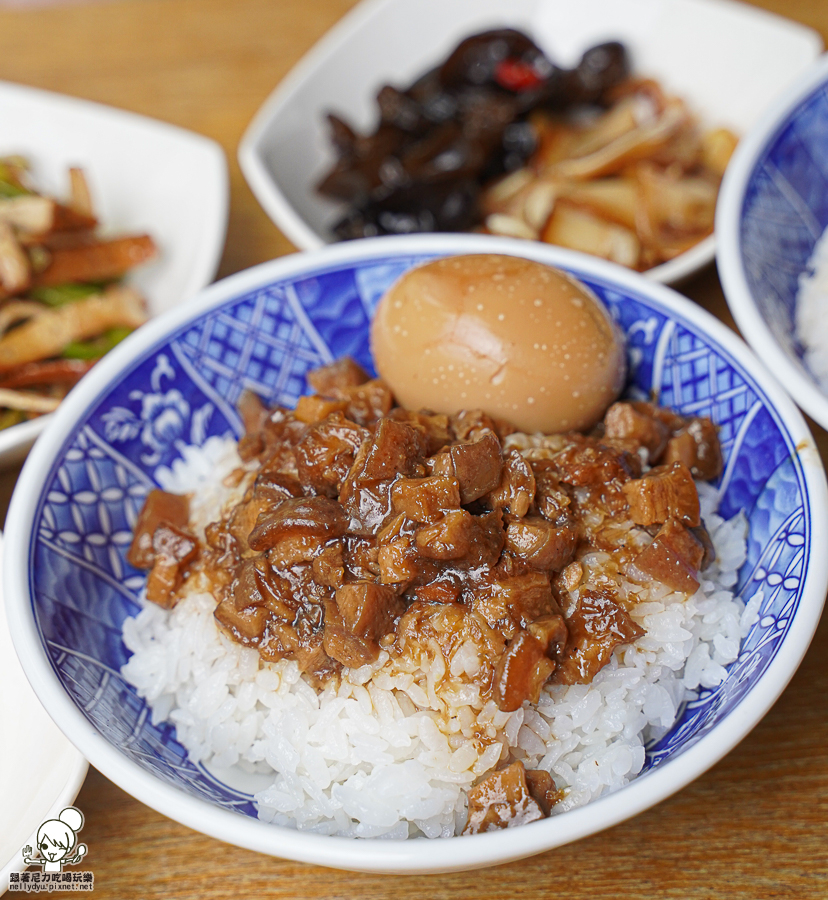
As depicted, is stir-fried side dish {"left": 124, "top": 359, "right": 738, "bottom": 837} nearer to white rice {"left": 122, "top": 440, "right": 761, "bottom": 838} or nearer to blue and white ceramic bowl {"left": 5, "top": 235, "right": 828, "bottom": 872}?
white rice {"left": 122, "top": 440, "right": 761, "bottom": 838}

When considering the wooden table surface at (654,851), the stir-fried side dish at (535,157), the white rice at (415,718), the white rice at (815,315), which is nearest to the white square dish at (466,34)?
the stir-fried side dish at (535,157)

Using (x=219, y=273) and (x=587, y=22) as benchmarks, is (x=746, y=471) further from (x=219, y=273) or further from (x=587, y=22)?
(x=587, y=22)

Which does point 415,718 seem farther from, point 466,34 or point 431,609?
point 466,34

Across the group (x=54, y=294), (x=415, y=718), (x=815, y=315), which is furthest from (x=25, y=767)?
(x=815, y=315)

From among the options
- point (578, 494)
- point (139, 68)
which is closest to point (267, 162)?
point (139, 68)

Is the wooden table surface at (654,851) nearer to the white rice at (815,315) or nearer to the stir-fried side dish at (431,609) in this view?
the stir-fried side dish at (431,609)

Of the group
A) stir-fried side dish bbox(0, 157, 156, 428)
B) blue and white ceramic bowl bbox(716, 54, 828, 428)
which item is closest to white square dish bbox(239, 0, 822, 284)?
stir-fried side dish bbox(0, 157, 156, 428)
